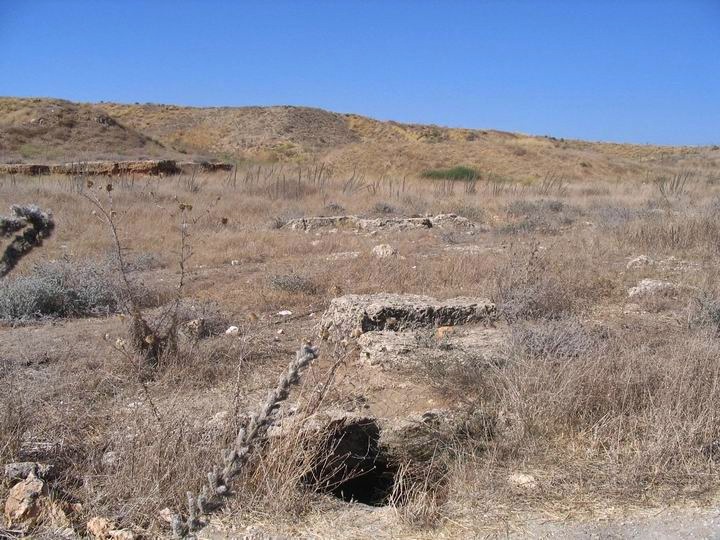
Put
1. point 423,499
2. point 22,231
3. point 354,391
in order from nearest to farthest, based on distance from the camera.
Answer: point 423,499
point 354,391
point 22,231

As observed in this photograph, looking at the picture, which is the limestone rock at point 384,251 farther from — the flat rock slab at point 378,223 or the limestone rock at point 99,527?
the limestone rock at point 99,527

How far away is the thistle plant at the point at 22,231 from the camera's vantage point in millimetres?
8434

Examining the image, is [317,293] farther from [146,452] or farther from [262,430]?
[262,430]

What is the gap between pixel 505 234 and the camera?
11.3 meters

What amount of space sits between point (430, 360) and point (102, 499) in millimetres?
2051

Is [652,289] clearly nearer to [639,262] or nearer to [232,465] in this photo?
[639,262]

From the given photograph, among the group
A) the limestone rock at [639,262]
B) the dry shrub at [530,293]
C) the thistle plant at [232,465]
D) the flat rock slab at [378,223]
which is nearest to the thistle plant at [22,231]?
the flat rock slab at [378,223]

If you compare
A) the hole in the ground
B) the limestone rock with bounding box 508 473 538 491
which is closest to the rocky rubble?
the hole in the ground

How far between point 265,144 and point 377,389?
118 feet

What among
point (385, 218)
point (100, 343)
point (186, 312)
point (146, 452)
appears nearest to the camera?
point (146, 452)

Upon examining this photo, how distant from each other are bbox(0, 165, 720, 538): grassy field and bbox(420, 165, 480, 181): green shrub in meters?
16.9

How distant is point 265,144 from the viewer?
3866 centimetres

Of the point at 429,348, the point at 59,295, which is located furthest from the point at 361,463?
the point at 59,295

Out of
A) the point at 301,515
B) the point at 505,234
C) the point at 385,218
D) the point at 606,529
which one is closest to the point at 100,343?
the point at 301,515
